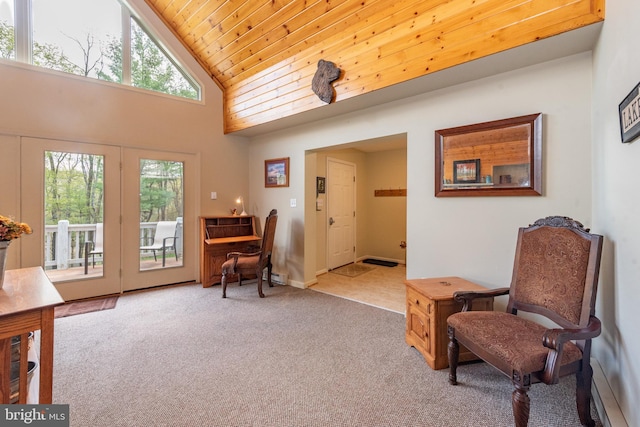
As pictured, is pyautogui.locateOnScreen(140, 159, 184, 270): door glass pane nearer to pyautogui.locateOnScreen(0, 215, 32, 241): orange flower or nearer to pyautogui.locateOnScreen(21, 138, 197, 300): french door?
pyautogui.locateOnScreen(21, 138, 197, 300): french door

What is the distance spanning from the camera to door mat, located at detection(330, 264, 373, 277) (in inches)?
→ 203

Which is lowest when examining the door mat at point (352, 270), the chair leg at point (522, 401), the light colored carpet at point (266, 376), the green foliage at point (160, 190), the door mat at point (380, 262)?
the light colored carpet at point (266, 376)

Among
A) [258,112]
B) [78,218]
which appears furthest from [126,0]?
[78,218]

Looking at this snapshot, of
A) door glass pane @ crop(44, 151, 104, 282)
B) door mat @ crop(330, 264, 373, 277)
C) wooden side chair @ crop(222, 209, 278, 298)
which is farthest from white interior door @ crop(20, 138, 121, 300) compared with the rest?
door mat @ crop(330, 264, 373, 277)

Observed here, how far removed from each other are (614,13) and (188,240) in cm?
487

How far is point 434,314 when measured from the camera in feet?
7.05

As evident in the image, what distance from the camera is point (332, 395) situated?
1862mm

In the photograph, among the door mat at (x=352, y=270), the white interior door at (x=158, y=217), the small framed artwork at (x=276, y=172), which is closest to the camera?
the white interior door at (x=158, y=217)

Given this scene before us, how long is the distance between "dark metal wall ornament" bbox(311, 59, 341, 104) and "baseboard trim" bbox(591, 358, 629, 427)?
3.10 metres

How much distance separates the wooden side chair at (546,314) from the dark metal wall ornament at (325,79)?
7.40 feet

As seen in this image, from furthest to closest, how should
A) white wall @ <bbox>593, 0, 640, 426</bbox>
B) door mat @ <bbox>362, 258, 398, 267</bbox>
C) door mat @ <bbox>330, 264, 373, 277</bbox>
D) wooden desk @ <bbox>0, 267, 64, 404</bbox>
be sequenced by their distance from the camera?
door mat @ <bbox>362, 258, 398, 267</bbox>
door mat @ <bbox>330, 264, 373, 277</bbox>
white wall @ <bbox>593, 0, 640, 426</bbox>
wooden desk @ <bbox>0, 267, 64, 404</bbox>

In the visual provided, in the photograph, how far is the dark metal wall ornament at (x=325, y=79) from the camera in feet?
10.2

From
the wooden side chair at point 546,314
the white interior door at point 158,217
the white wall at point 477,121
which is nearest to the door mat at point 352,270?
the white wall at point 477,121

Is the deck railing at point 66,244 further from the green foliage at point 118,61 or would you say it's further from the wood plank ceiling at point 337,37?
the wood plank ceiling at point 337,37
